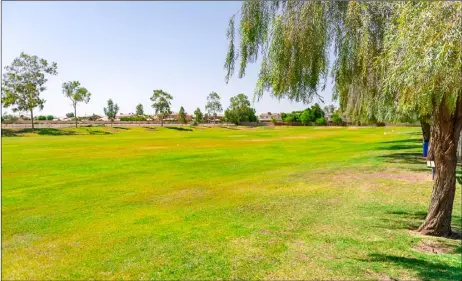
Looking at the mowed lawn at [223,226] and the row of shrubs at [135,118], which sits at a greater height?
the row of shrubs at [135,118]

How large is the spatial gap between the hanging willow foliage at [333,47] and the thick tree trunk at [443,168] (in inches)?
34.9

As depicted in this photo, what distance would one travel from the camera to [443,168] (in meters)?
7.85

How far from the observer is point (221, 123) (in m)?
51.3

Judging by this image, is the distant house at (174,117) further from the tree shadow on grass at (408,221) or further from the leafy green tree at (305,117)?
the leafy green tree at (305,117)

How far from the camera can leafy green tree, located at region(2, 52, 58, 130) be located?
50.4 meters

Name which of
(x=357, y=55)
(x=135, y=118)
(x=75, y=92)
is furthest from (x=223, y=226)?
(x=75, y=92)

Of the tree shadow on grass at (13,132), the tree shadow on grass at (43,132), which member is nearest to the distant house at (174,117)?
the tree shadow on grass at (43,132)

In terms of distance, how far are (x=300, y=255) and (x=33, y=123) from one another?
55.9 metres

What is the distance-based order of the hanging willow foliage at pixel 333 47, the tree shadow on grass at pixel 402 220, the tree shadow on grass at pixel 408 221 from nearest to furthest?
the hanging willow foliage at pixel 333 47
the tree shadow on grass at pixel 408 221
the tree shadow on grass at pixel 402 220

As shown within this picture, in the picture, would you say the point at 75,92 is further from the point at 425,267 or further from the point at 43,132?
the point at 425,267

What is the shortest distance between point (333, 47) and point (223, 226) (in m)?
4.94

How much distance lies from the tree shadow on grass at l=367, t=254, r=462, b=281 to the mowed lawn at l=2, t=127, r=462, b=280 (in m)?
0.02

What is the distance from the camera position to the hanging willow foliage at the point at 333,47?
5.52 meters

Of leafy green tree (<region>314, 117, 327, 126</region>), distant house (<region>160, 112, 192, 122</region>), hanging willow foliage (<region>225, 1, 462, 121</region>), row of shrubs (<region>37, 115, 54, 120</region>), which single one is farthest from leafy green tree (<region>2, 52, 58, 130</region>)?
leafy green tree (<region>314, 117, 327, 126</region>)
